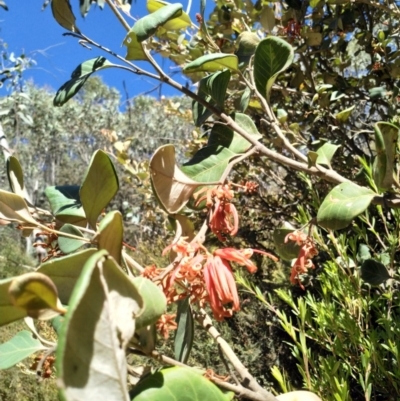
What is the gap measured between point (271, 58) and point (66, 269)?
0.52 meters

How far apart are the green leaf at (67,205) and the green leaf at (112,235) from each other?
26 centimetres

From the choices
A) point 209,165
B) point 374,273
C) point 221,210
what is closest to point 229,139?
point 209,165

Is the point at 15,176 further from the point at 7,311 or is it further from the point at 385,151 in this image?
the point at 385,151

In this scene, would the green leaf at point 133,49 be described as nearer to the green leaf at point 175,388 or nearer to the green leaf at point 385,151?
the green leaf at point 385,151

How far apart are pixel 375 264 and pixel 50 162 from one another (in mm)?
17201

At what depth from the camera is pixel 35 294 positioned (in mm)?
344

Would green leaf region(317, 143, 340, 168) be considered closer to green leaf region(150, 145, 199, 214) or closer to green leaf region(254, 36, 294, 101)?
green leaf region(254, 36, 294, 101)

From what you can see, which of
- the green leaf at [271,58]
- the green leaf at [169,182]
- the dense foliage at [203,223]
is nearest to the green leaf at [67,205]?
the dense foliage at [203,223]

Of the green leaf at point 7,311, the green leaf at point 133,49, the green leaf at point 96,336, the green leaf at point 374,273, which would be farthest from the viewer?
the green leaf at point 374,273

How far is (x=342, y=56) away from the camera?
2.25 m

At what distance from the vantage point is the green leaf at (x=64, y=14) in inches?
32.3

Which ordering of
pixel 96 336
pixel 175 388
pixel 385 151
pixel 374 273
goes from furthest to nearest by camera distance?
pixel 374 273 < pixel 385 151 < pixel 175 388 < pixel 96 336

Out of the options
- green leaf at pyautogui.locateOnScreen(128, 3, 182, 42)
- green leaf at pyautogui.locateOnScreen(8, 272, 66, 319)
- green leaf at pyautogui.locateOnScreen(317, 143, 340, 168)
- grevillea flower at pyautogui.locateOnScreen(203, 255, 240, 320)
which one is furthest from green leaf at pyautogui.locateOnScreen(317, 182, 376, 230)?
green leaf at pyautogui.locateOnScreen(8, 272, 66, 319)

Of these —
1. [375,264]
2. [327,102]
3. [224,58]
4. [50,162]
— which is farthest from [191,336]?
[50,162]
